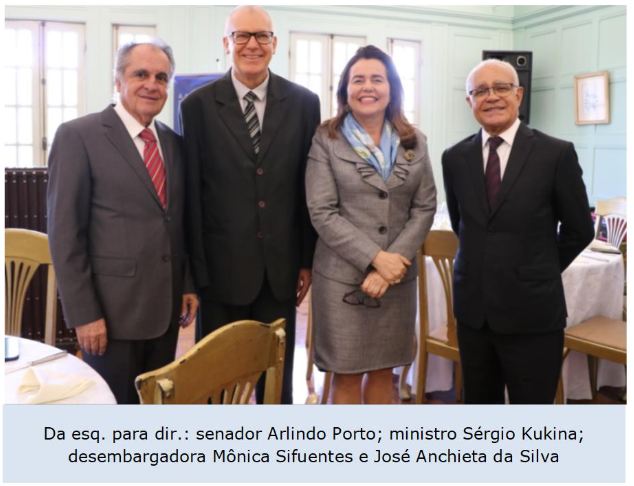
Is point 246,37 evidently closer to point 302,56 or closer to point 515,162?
point 515,162

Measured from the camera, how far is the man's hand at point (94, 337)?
1.87 m

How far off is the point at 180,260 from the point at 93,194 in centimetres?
34

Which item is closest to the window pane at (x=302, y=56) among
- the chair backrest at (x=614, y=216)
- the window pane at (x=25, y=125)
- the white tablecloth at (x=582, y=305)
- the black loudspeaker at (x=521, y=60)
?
the black loudspeaker at (x=521, y=60)

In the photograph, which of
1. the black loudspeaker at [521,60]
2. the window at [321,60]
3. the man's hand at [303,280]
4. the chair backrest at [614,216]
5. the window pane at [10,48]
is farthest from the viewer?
the black loudspeaker at [521,60]

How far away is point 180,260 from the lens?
2031 mm

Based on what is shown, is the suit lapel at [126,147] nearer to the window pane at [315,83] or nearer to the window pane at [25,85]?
the window pane at [25,85]

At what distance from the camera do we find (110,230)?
6.18 ft

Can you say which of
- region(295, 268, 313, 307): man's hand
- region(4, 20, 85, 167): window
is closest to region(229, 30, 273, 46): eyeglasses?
region(295, 268, 313, 307): man's hand

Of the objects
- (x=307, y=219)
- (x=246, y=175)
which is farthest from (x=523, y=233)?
(x=246, y=175)

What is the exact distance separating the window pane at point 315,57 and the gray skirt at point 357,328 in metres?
6.22

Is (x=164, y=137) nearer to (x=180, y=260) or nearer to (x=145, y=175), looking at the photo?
(x=145, y=175)

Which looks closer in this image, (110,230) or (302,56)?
(110,230)

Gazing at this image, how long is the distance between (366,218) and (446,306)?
1300 millimetres

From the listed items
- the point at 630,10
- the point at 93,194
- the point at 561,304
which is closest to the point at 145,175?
the point at 93,194
